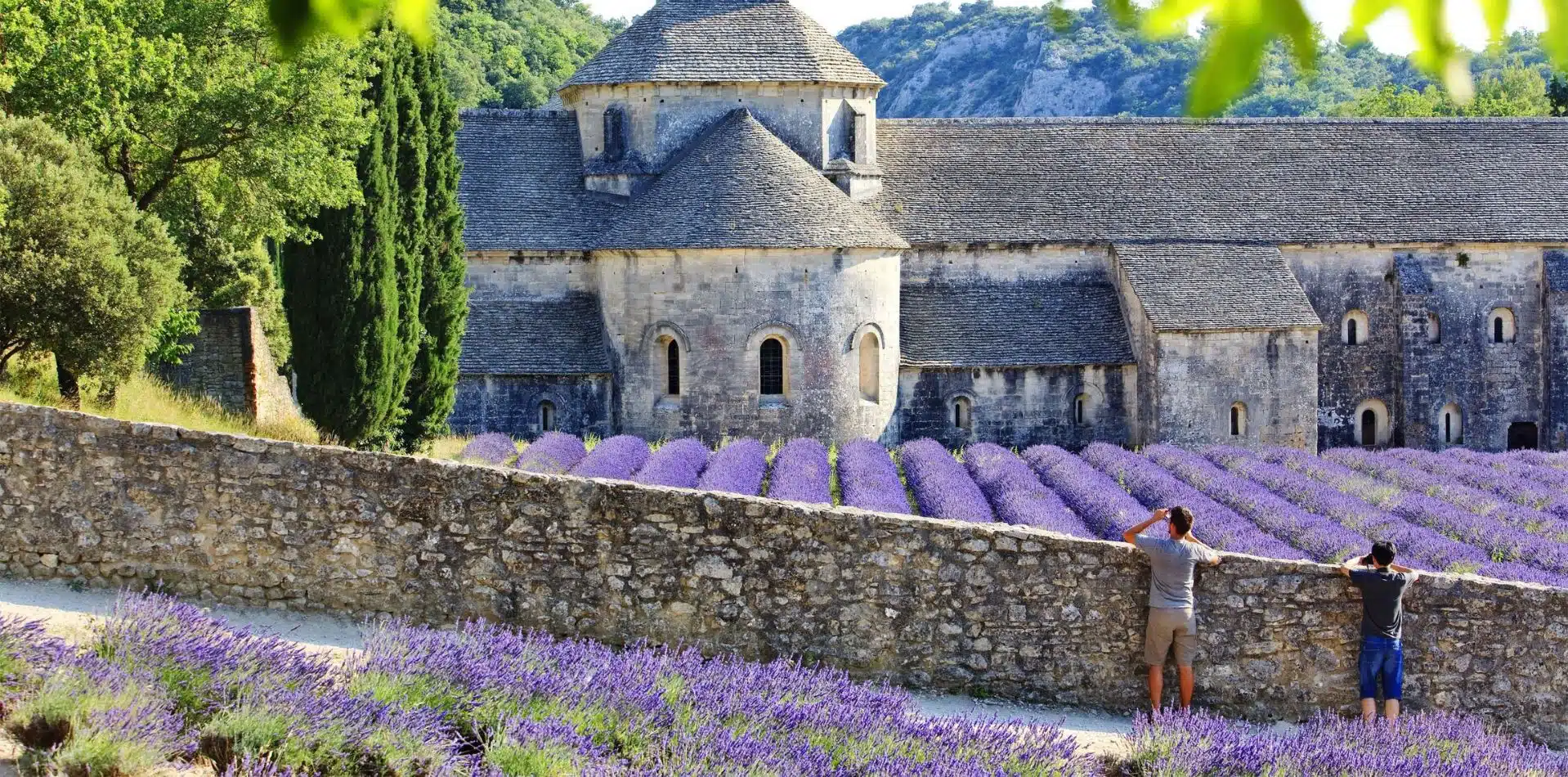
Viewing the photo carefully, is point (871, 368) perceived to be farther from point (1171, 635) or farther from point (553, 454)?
point (1171, 635)

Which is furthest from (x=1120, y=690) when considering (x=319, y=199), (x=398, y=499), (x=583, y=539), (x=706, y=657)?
(x=319, y=199)

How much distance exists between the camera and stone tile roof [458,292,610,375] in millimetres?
31844

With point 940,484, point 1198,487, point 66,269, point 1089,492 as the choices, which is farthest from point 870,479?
point 66,269

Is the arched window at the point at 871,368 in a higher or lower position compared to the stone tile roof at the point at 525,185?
lower

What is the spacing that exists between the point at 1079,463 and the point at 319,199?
12.5 metres

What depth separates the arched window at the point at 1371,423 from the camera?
35406 mm

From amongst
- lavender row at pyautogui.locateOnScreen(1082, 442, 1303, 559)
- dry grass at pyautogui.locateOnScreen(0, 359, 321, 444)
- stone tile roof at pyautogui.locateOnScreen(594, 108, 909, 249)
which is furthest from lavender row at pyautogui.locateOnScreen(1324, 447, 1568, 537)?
dry grass at pyautogui.locateOnScreen(0, 359, 321, 444)

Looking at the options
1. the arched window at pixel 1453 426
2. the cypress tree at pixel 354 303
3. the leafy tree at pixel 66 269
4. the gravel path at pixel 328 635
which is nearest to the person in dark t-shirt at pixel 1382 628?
the gravel path at pixel 328 635

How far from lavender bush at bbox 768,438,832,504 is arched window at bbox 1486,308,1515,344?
15200 mm

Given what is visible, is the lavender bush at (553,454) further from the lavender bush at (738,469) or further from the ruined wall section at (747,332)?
the ruined wall section at (747,332)

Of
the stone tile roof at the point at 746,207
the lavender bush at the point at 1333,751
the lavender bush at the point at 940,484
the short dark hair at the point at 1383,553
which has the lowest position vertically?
the lavender bush at the point at 1333,751

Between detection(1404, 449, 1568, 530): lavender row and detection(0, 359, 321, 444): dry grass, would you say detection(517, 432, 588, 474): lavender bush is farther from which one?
detection(1404, 449, 1568, 530): lavender row

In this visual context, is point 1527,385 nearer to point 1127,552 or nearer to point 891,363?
point 891,363

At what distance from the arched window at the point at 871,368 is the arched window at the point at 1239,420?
22.7ft
